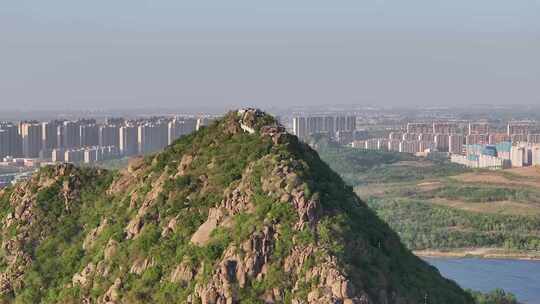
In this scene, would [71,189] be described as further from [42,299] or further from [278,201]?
[278,201]

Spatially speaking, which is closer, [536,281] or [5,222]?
[5,222]

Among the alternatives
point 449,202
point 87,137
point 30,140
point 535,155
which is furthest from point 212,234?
point 87,137

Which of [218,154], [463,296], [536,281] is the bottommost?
[536,281]

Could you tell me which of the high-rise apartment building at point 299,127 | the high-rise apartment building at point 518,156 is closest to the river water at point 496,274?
the high-rise apartment building at point 518,156

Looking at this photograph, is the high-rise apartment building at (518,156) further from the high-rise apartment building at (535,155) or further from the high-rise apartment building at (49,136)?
the high-rise apartment building at (49,136)

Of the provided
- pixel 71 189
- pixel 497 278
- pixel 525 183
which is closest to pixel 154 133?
pixel 525 183

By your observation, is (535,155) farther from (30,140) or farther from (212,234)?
(212,234)
